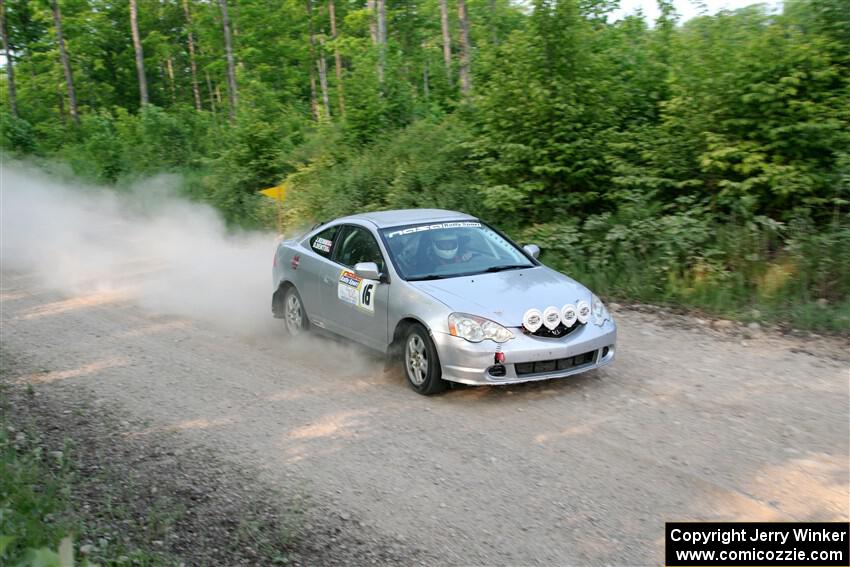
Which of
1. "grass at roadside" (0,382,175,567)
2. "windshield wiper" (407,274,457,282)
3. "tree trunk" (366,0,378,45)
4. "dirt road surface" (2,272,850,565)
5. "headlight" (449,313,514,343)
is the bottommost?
"dirt road surface" (2,272,850,565)

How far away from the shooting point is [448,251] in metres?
8.15

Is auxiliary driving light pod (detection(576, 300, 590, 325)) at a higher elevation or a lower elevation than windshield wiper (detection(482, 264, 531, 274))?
lower

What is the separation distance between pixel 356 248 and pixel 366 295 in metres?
0.76

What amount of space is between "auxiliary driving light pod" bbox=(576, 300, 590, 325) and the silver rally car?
1cm

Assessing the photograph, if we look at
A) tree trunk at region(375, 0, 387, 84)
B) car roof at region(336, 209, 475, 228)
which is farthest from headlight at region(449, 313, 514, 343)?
tree trunk at region(375, 0, 387, 84)

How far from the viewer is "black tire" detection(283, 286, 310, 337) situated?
30.7 feet

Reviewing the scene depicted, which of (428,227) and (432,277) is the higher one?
(428,227)

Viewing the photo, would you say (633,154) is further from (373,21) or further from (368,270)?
(373,21)

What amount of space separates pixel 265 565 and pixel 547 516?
5.74 feet

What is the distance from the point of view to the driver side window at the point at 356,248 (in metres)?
8.23

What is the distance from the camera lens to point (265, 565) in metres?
4.38

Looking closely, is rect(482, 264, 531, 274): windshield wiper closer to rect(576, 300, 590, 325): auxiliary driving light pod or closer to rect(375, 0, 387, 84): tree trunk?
rect(576, 300, 590, 325): auxiliary driving light pod

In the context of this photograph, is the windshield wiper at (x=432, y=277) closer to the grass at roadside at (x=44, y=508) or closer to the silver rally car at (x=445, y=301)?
the silver rally car at (x=445, y=301)

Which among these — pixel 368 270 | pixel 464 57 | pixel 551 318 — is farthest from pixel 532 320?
pixel 464 57
